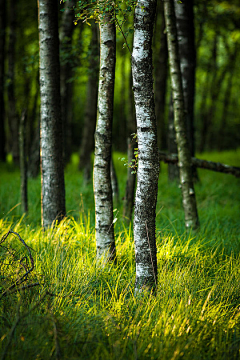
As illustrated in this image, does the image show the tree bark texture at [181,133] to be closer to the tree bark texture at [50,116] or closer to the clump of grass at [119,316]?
the clump of grass at [119,316]

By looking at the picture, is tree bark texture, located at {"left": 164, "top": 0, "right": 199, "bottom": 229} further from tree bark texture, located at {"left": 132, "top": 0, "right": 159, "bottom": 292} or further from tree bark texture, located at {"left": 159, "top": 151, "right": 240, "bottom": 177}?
tree bark texture, located at {"left": 132, "top": 0, "right": 159, "bottom": 292}

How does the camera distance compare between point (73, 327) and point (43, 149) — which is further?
point (43, 149)

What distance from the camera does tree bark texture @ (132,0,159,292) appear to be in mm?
2576

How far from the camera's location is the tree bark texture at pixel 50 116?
4.33m

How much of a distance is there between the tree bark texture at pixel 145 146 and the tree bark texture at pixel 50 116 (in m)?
2.00

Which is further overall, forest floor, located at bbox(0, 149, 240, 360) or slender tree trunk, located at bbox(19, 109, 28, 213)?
slender tree trunk, located at bbox(19, 109, 28, 213)

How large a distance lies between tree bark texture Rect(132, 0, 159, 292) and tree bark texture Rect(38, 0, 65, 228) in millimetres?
1996

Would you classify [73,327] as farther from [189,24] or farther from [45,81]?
[189,24]

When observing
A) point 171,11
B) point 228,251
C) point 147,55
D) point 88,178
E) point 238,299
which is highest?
point 171,11

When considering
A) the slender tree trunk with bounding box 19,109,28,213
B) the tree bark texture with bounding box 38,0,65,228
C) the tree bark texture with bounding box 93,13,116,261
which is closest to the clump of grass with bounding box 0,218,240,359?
the tree bark texture with bounding box 93,13,116,261

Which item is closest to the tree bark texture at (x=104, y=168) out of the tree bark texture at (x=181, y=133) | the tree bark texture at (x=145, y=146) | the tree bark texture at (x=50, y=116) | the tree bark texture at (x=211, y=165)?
the tree bark texture at (x=145, y=146)

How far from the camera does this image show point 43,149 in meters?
4.41

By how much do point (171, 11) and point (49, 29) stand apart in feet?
6.65

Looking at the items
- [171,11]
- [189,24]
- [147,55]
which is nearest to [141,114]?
[147,55]
